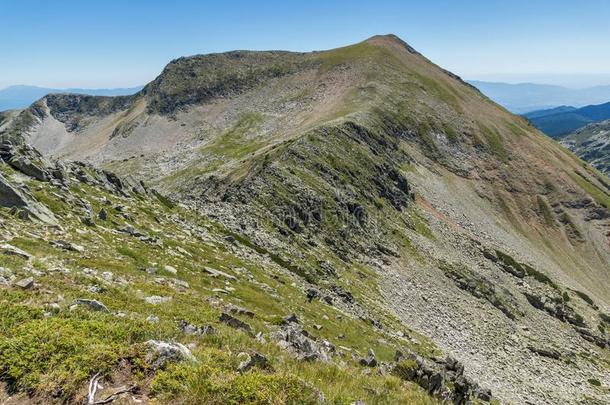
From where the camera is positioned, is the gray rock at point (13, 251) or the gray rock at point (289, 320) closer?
the gray rock at point (13, 251)

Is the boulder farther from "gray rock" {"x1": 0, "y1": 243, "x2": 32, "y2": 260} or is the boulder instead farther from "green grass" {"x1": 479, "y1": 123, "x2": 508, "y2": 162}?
"green grass" {"x1": 479, "y1": 123, "x2": 508, "y2": 162}

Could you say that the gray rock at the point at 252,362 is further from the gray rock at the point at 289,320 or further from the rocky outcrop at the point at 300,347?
the gray rock at the point at 289,320

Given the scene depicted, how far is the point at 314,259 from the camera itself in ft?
168

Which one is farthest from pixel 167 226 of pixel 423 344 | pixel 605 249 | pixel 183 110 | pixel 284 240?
pixel 183 110

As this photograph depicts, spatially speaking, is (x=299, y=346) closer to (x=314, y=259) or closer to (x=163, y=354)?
(x=163, y=354)

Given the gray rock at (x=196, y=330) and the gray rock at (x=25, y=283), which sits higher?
the gray rock at (x=25, y=283)

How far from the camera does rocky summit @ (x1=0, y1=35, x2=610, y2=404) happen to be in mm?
11887

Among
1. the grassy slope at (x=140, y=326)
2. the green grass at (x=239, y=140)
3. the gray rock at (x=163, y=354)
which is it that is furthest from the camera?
the green grass at (x=239, y=140)

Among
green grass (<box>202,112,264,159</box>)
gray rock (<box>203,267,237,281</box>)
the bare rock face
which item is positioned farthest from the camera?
green grass (<box>202,112,264,159</box>)

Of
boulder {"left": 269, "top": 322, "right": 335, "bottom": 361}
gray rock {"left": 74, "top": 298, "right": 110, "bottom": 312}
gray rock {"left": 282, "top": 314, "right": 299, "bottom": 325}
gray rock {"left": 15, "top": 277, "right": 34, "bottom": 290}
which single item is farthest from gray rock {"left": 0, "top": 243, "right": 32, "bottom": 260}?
gray rock {"left": 282, "top": 314, "right": 299, "bottom": 325}

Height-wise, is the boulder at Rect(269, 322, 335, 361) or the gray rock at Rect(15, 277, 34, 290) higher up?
the gray rock at Rect(15, 277, 34, 290)

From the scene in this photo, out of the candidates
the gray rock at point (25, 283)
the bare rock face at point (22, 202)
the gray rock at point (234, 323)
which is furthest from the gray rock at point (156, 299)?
the bare rock face at point (22, 202)

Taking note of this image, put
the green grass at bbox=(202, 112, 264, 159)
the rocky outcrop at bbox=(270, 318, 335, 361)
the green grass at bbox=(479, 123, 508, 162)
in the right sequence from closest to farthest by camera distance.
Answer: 1. the rocky outcrop at bbox=(270, 318, 335, 361)
2. the green grass at bbox=(202, 112, 264, 159)
3. the green grass at bbox=(479, 123, 508, 162)

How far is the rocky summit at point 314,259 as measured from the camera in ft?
39.0
